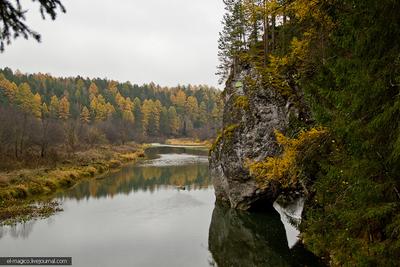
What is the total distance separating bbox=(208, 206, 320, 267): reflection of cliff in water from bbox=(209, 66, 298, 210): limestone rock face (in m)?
1.43

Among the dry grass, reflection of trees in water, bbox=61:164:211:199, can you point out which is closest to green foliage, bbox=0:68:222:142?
the dry grass

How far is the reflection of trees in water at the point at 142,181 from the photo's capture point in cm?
3291

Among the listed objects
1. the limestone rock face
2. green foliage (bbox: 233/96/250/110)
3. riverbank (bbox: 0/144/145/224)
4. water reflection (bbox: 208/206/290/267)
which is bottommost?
water reflection (bbox: 208/206/290/267)

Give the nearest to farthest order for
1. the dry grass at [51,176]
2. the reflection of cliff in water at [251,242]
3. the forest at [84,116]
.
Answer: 1. the reflection of cliff in water at [251,242]
2. the dry grass at [51,176]
3. the forest at [84,116]

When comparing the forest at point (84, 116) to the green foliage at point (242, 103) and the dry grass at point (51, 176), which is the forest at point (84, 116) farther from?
the green foliage at point (242, 103)

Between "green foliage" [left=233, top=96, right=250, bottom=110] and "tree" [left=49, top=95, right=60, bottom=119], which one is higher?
"tree" [left=49, top=95, right=60, bottom=119]

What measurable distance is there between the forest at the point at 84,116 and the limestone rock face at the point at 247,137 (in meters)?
24.7

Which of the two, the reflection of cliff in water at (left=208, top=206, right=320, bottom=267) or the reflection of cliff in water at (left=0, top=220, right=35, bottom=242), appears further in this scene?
the reflection of cliff in water at (left=0, top=220, right=35, bottom=242)

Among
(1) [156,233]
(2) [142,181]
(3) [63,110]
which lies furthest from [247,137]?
(3) [63,110]

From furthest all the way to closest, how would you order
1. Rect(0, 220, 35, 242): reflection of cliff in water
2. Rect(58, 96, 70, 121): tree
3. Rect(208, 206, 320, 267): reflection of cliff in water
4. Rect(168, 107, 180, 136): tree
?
Rect(168, 107, 180, 136): tree
Rect(58, 96, 70, 121): tree
Rect(0, 220, 35, 242): reflection of cliff in water
Rect(208, 206, 320, 267): reflection of cliff in water

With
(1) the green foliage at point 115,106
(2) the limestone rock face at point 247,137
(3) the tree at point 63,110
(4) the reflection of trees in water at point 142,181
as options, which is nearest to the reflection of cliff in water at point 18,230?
(4) the reflection of trees in water at point 142,181

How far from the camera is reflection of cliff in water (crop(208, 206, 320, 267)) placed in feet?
54.0

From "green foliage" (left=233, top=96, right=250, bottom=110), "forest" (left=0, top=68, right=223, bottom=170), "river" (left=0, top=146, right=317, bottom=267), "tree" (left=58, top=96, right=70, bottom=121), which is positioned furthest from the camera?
"tree" (left=58, top=96, right=70, bottom=121)

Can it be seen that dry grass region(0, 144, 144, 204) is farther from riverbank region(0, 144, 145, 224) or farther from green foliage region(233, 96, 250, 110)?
green foliage region(233, 96, 250, 110)
